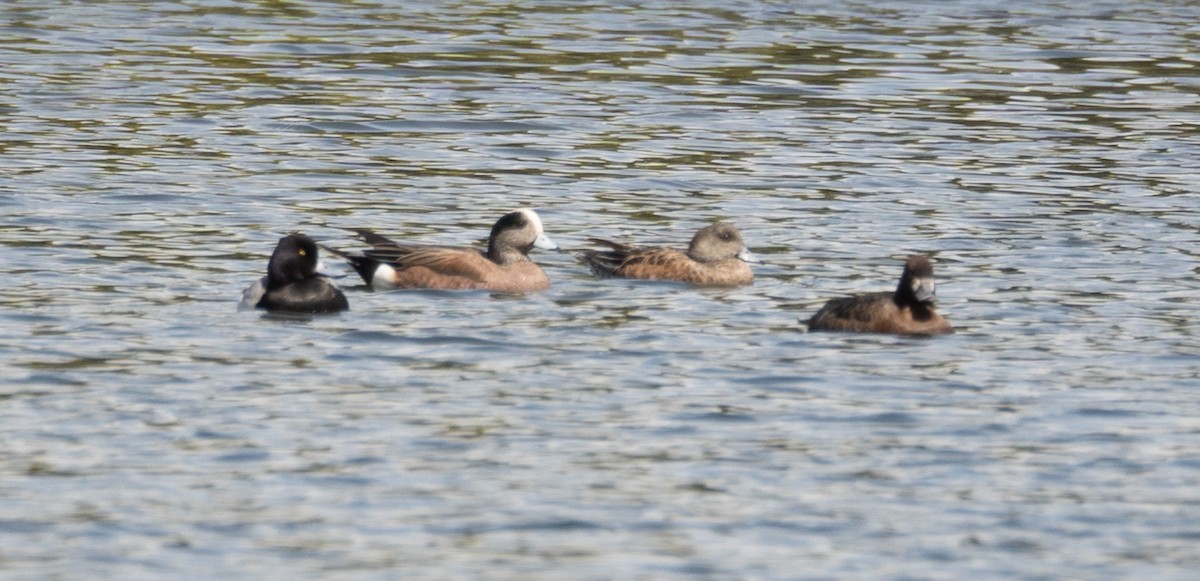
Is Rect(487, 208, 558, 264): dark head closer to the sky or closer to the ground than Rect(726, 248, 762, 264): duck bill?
closer to the sky

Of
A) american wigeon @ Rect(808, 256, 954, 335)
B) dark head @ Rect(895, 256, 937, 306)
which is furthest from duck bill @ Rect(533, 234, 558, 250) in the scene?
dark head @ Rect(895, 256, 937, 306)

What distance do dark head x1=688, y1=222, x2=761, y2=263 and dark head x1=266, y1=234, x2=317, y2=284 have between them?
9.71 ft

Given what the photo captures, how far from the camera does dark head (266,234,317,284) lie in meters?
14.8

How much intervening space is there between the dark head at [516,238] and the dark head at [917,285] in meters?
3.22

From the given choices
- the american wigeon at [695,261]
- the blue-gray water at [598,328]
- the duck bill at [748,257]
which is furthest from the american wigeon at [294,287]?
the duck bill at [748,257]

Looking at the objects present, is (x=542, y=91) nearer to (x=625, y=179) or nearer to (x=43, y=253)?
(x=625, y=179)

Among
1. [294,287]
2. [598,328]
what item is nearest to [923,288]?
[598,328]

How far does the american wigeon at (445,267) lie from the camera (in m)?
15.9

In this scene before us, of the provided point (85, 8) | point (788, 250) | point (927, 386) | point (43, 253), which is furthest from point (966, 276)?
point (85, 8)

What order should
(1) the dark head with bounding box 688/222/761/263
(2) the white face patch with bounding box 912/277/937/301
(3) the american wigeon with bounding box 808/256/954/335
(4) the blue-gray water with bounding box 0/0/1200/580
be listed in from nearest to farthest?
1. (4) the blue-gray water with bounding box 0/0/1200/580
2. (2) the white face patch with bounding box 912/277/937/301
3. (3) the american wigeon with bounding box 808/256/954/335
4. (1) the dark head with bounding box 688/222/761/263

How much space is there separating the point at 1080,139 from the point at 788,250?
284 inches

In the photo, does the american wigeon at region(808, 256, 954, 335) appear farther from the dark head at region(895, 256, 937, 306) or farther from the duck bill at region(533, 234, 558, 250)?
the duck bill at region(533, 234, 558, 250)

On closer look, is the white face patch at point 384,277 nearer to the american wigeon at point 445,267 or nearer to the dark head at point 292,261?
the american wigeon at point 445,267

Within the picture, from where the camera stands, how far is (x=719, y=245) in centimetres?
1645
